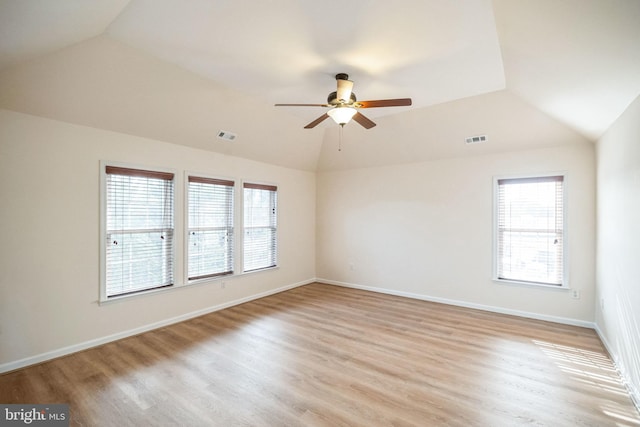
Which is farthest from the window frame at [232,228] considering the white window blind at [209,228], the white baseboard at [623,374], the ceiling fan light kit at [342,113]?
the white baseboard at [623,374]

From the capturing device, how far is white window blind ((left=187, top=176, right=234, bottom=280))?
14.1 ft

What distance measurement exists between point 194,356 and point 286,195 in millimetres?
3431

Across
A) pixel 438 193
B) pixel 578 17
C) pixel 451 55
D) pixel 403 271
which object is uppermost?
pixel 451 55

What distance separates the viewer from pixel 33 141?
2.93m

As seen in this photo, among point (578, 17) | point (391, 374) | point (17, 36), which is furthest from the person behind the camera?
point (391, 374)

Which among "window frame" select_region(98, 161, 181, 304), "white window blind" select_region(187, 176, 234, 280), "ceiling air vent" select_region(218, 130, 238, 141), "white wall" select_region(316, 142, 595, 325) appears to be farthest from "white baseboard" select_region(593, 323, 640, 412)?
"ceiling air vent" select_region(218, 130, 238, 141)

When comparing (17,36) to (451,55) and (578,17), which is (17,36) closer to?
(451,55)

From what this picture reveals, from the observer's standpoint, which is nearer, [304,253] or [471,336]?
[471,336]

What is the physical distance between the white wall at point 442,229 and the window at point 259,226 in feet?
4.29

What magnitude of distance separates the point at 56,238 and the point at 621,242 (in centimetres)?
564

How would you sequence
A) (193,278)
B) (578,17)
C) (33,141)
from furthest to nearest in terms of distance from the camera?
(193,278)
(33,141)
(578,17)

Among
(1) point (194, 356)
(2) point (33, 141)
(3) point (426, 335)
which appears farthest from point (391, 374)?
(2) point (33, 141)

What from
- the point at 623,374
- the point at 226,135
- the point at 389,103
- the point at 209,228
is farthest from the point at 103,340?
the point at 623,374

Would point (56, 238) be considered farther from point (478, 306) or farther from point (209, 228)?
point (478, 306)
